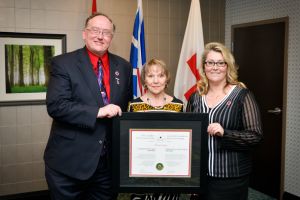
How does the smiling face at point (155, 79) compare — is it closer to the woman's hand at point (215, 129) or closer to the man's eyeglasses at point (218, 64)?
the man's eyeglasses at point (218, 64)

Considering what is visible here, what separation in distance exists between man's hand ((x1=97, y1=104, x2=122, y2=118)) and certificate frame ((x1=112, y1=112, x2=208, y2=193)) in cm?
3

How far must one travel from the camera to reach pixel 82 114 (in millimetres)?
1688

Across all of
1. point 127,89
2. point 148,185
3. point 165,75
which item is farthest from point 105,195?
point 165,75

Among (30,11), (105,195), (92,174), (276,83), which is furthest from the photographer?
(276,83)

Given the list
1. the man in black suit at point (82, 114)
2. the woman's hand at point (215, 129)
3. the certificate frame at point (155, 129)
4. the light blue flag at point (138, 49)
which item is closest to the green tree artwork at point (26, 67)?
the light blue flag at point (138, 49)

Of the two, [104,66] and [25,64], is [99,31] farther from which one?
[25,64]

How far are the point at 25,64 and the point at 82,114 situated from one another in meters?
2.08

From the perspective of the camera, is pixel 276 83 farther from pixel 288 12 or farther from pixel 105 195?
pixel 105 195

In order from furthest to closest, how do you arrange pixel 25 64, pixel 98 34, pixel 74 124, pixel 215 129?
pixel 25 64 → pixel 98 34 → pixel 74 124 → pixel 215 129

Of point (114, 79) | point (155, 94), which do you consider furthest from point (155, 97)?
point (114, 79)

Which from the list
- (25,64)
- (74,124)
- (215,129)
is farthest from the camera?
(25,64)

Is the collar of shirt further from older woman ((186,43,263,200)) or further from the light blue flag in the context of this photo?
the light blue flag

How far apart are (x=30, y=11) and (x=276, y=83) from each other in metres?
2.75

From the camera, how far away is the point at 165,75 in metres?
2.09
